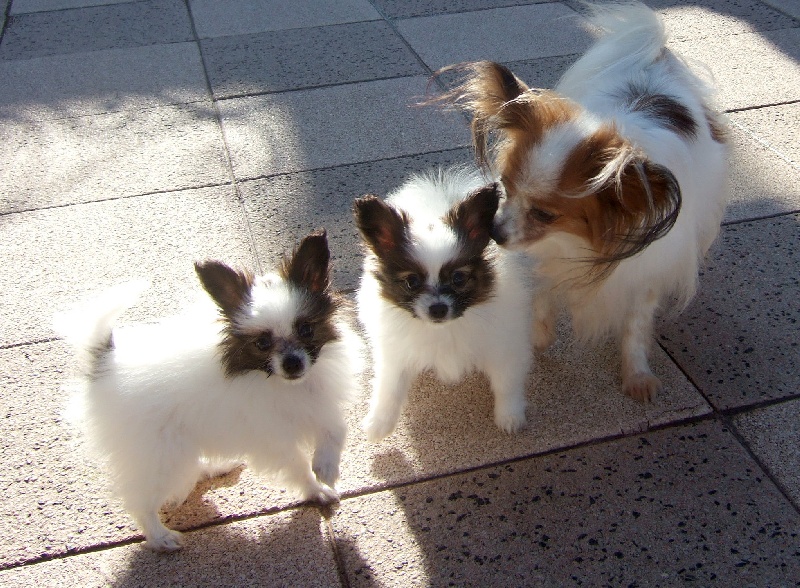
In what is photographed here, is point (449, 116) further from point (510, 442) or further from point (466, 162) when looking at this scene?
point (510, 442)

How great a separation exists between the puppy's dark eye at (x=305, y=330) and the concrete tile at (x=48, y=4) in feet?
22.6

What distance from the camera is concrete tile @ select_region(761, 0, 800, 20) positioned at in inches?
286

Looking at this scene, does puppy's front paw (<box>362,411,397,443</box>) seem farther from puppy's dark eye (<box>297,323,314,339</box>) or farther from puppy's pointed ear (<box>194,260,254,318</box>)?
puppy's pointed ear (<box>194,260,254,318</box>)

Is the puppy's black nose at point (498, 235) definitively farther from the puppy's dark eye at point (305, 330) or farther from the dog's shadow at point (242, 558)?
the dog's shadow at point (242, 558)

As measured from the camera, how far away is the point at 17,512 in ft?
10.2

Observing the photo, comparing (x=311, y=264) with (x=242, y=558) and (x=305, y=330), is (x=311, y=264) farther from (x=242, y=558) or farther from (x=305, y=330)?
(x=242, y=558)

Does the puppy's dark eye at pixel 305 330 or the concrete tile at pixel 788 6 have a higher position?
the puppy's dark eye at pixel 305 330

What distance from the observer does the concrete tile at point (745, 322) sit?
3.62 meters

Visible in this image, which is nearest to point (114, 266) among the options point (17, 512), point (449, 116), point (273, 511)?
→ point (17, 512)

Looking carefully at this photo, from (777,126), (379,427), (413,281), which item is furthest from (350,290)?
(777,126)

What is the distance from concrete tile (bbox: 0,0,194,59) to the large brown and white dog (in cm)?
489

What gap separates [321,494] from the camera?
3119 mm

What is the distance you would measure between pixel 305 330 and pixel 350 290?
1443 mm

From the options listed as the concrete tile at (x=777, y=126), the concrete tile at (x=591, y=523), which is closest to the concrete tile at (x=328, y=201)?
the concrete tile at (x=591, y=523)
